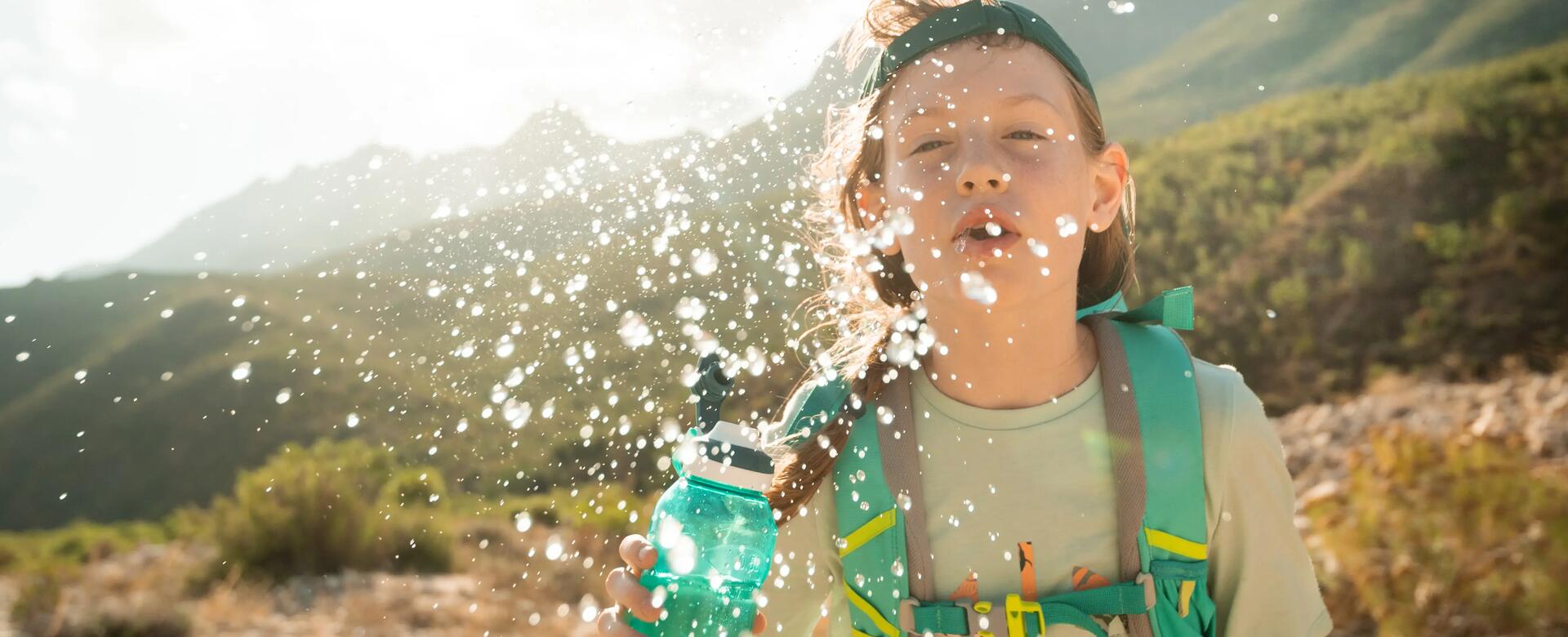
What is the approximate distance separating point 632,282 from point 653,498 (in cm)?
224

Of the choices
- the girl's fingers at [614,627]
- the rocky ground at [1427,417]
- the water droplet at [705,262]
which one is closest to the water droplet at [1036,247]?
the girl's fingers at [614,627]

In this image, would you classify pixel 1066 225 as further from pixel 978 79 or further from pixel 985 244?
pixel 978 79

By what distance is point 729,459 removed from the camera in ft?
5.53

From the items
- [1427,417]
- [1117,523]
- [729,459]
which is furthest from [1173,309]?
[1427,417]

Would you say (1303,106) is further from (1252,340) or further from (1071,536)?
(1071,536)

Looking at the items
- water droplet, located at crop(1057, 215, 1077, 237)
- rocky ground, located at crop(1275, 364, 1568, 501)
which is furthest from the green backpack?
rocky ground, located at crop(1275, 364, 1568, 501)

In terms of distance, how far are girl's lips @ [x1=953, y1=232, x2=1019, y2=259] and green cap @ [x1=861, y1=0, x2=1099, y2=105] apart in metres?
0.50

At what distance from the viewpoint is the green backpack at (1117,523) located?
192cm

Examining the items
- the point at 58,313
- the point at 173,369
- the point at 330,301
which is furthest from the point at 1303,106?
→ the point at 58,313

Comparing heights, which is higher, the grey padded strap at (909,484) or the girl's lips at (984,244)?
the girl's lips at (984,244)

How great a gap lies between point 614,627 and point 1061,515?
3.08 feet

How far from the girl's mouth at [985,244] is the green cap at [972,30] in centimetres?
49

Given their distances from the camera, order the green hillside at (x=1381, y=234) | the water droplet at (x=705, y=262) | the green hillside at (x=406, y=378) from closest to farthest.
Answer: the water droplet at (x=705, y=262), the green hillside at (x=1381, y=234), the green hillside at (x=406, y=378)

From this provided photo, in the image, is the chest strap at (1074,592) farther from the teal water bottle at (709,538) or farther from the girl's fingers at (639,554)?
the girl's fingers at (639,554)
